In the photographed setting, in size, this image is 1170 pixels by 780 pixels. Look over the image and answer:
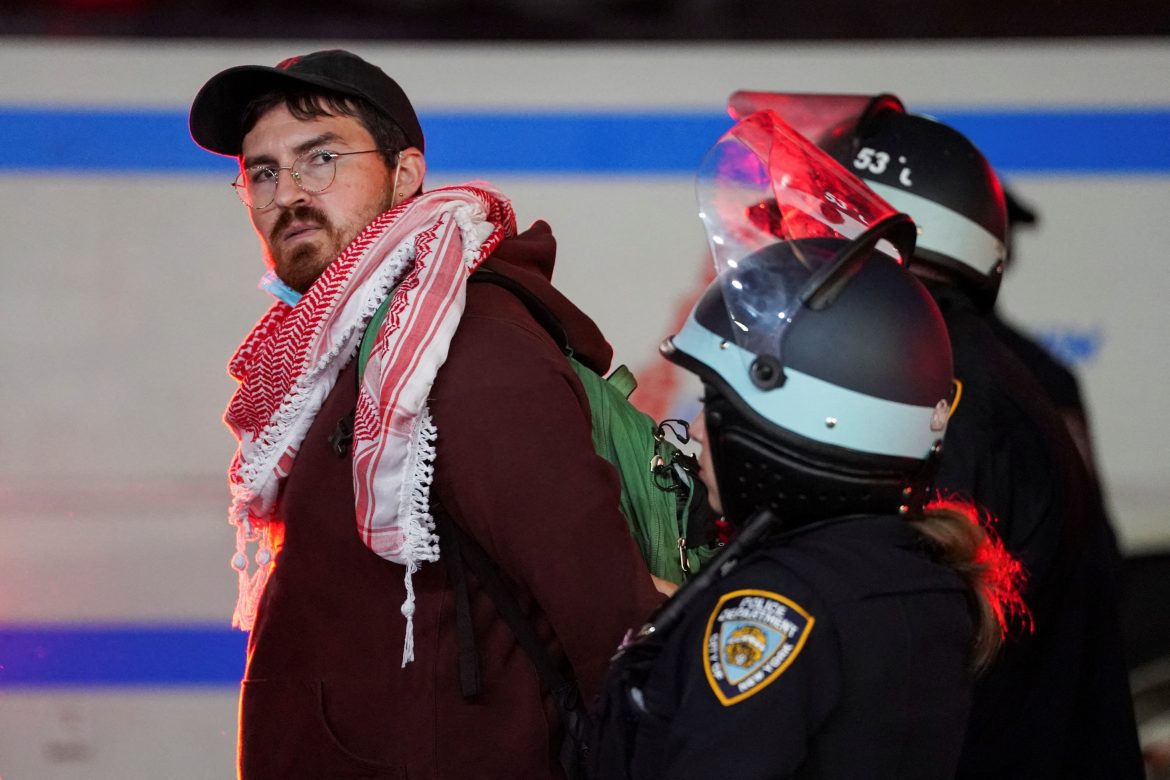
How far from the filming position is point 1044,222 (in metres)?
3.96

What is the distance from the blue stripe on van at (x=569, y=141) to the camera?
12.9 ft

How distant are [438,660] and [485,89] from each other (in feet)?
7.60

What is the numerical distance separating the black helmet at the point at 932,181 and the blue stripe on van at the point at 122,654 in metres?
2.39

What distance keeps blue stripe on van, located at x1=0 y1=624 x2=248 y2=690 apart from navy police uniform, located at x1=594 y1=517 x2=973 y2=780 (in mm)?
2631

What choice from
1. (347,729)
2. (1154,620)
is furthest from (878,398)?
(1154,620)

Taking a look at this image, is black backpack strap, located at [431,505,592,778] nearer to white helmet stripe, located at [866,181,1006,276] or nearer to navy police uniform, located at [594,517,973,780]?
navy police uniform, located at [594,517,973,780]

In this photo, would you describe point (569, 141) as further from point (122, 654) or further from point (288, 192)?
point (122, 654)

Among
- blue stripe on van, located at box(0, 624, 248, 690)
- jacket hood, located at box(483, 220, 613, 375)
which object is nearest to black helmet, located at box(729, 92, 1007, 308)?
jacket hood, located at box(483, 220, 613, 375)

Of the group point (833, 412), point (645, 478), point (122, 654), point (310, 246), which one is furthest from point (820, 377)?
point (122, 654)

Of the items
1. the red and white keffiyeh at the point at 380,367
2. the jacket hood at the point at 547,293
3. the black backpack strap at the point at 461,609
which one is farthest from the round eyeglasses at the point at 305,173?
the black backpack strap at the point at 461,609

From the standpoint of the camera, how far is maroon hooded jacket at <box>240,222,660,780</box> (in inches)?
76.4

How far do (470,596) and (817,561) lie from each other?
623 mm

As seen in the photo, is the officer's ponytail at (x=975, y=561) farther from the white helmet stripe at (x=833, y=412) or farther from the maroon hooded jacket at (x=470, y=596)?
the maroon hooded jacket at (x=470, y=596)

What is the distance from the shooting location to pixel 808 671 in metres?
1.57
